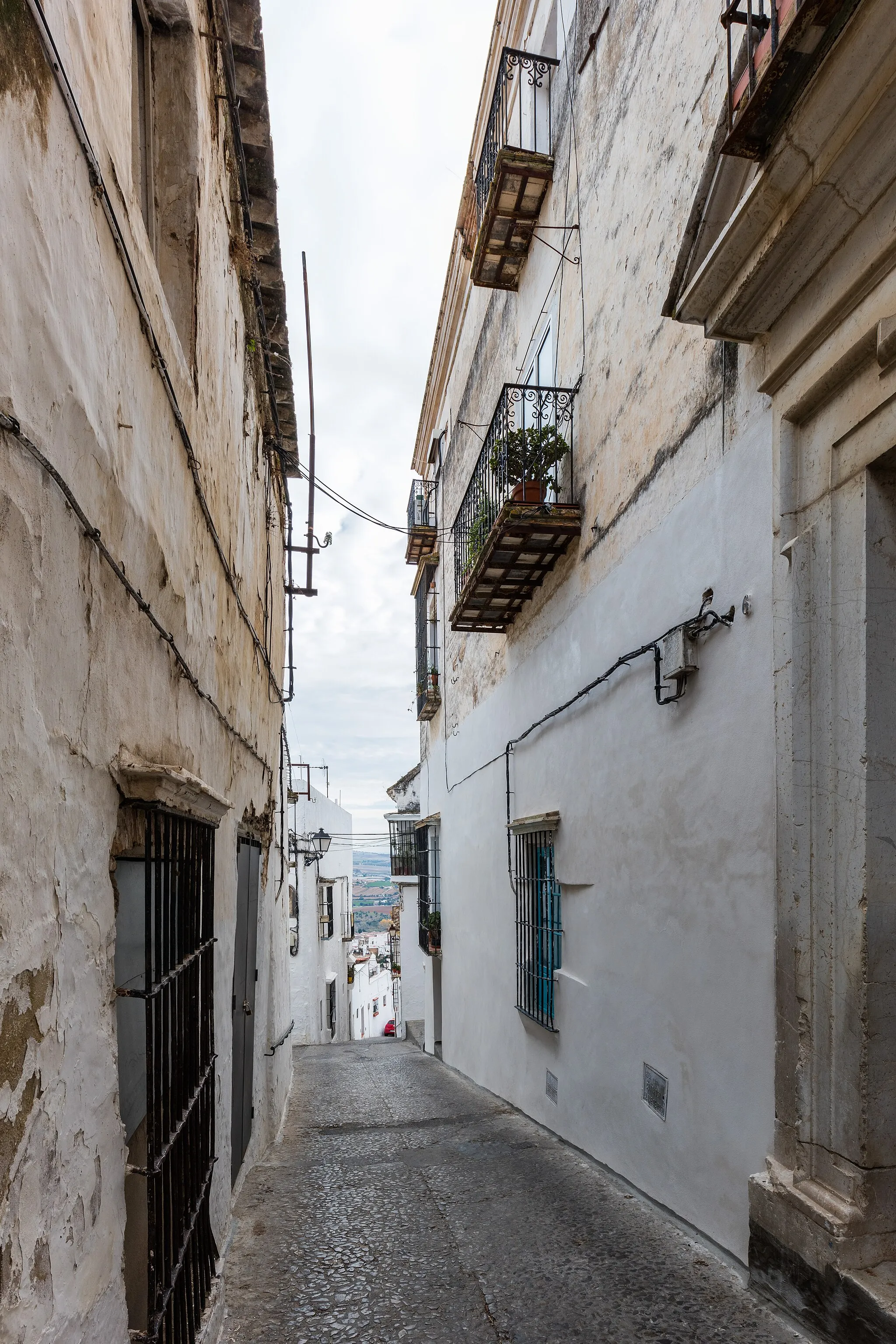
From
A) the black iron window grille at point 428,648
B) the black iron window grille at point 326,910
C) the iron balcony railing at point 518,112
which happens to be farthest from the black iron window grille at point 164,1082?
the black iron window grille at point 326,910

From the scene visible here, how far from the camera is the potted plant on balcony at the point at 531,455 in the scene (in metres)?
6.19

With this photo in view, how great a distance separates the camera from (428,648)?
1366cm

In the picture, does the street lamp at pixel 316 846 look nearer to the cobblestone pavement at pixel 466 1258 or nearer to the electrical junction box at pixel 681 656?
the cobblestone pavement at pixel 466 1258

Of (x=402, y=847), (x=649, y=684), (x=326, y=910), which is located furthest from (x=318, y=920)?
(x=649, y=684)

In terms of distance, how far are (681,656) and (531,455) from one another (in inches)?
107

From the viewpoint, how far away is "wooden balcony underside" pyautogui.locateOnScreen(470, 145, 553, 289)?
22.6 ft

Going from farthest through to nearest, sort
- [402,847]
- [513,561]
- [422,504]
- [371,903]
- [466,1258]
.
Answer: [371,903], [402,847], [422,504], [513,561], [466,1258]

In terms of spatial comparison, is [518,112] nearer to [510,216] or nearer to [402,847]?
[510,216]

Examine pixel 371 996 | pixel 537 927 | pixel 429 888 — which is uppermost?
pixel 537 927

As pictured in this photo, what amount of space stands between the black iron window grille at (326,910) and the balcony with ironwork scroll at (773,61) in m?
21.1

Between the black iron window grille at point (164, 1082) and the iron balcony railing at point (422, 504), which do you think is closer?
the black iron window grille at point (164, 1082)

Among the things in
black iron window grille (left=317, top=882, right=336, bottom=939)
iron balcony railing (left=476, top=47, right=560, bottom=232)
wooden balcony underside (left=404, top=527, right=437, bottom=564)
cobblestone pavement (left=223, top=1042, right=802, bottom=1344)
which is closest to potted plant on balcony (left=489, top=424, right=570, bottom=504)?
iron balcony railing (left=476, top=47, right=560, bottom=232)

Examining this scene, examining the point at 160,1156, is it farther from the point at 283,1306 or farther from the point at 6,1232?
the point at 283,1306

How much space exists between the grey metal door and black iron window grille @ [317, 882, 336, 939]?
16373mm
